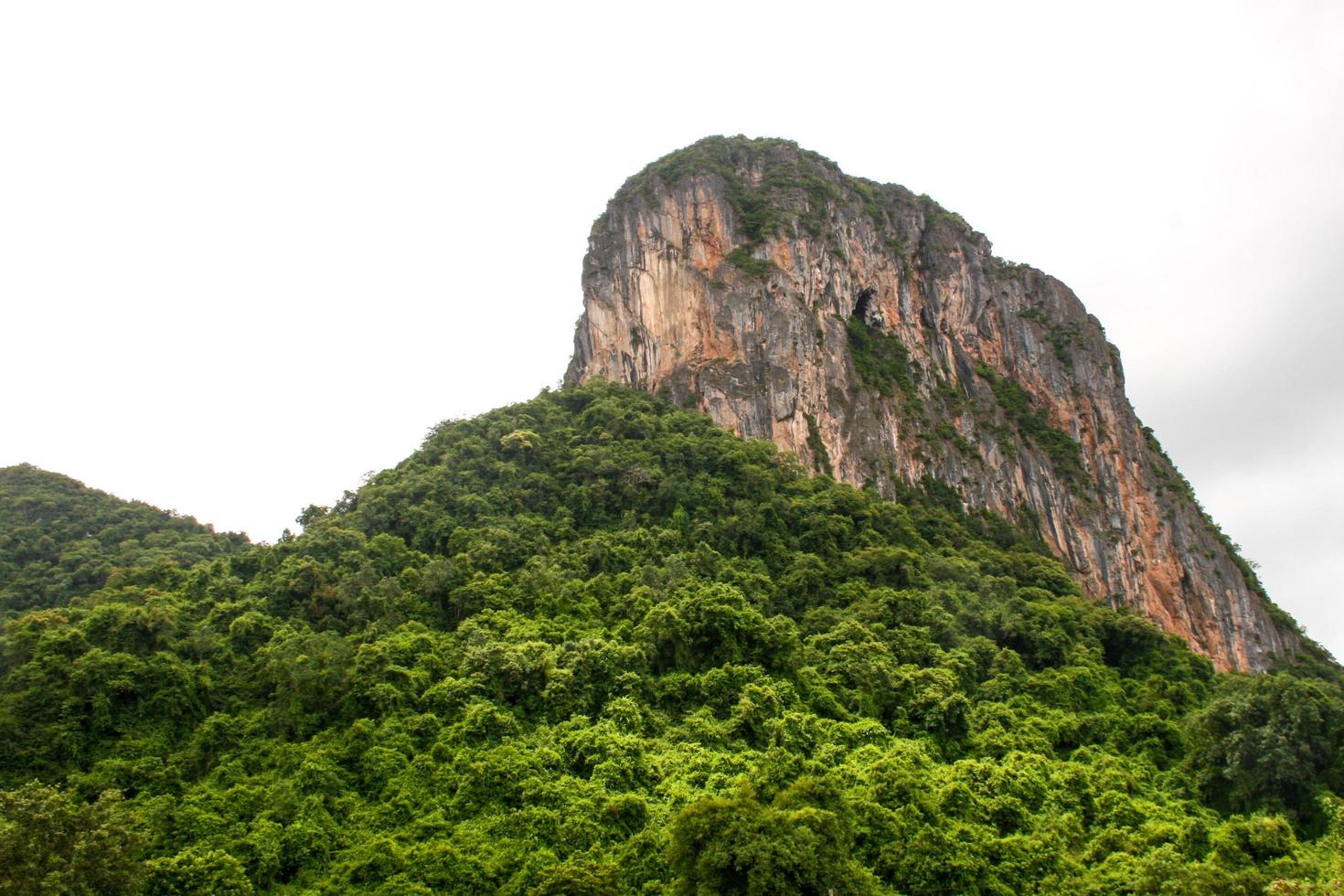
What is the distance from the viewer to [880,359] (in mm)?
61656

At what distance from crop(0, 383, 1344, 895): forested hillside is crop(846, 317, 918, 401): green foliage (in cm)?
1752

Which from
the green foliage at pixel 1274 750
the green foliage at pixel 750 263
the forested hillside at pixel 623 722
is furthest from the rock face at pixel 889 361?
the green foliage at pixel 1274 750

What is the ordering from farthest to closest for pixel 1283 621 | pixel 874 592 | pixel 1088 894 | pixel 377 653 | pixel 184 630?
pixel 1283 621
pixel 874 592
pixel 184 630
pixel 377 653
pixel 1088 894

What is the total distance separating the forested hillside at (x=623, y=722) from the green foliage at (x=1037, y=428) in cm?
2297

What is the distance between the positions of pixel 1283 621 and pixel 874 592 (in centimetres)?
4222

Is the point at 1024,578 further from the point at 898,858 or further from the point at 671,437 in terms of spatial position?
the point at 898,858

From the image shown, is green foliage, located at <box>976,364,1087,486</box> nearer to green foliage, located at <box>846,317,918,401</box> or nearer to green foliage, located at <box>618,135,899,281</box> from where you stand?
green foliage, located at <box>846,317,918,401</box>

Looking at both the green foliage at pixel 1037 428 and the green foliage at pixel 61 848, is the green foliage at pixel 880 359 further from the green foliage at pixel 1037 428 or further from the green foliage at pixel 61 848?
the green foliage at pixel 61 848

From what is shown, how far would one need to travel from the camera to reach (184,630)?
30.5 m

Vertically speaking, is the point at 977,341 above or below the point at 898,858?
above

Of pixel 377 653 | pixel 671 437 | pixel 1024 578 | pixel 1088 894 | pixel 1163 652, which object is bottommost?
pixel 1088 894

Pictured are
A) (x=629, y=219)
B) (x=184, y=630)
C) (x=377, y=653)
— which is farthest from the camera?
(x=629, y=219)

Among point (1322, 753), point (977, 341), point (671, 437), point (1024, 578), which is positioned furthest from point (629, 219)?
point (1322, 753)

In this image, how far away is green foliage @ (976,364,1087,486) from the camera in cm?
6438
